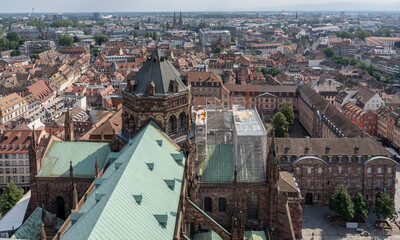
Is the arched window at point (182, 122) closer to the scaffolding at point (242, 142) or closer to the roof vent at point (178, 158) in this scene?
the scaffolding at point (242, 142)

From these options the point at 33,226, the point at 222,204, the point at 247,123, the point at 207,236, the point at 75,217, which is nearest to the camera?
the point at 75,217

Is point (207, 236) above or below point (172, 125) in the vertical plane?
below

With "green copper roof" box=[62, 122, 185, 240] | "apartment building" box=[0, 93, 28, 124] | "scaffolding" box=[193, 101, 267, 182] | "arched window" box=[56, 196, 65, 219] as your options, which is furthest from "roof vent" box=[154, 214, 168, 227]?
"apartment building" box=[0, 93, 28, 124]

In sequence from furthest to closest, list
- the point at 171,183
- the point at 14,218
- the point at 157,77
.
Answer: the point at 14,218, the point at 157,77, the point at 171,183

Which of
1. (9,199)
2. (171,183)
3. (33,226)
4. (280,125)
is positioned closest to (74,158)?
(33,226)

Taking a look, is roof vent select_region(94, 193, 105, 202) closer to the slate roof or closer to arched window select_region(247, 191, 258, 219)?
the slate roof

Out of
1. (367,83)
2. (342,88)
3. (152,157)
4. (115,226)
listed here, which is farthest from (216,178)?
(367,83)

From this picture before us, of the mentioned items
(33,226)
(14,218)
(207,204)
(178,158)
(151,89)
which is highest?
(151,89)

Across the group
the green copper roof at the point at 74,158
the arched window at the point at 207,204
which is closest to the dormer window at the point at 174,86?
the green copper roof at the point at 74,158

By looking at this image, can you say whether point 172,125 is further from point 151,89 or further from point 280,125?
point 280,125
